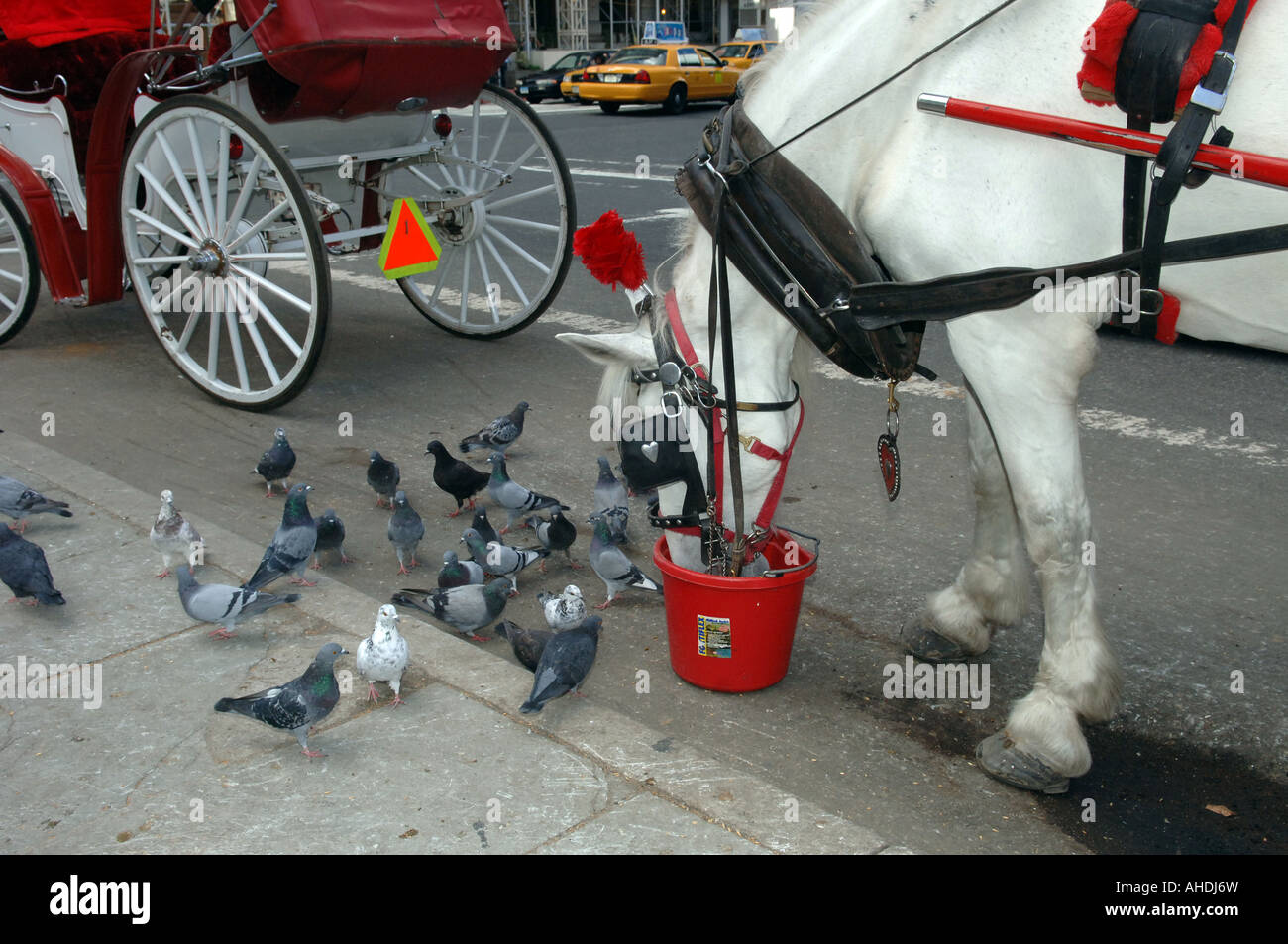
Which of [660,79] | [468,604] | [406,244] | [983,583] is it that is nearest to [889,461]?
[983,583]

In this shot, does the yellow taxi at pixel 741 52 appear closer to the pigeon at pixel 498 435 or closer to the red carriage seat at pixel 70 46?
the red carriage seat at pixel 70 46

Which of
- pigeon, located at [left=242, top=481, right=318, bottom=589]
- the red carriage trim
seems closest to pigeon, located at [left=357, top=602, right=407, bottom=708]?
pigeon, located at [left=242, top=481, right=318, bottom=589]

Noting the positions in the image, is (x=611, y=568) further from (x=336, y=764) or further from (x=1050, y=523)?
(x=1050, y=523)

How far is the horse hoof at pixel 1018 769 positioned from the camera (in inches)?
121

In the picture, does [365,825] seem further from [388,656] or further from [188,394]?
[188,394]

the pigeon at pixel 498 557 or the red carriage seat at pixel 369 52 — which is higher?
the red carriage seat at pixel 369 52

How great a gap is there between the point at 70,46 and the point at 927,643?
6.68 m

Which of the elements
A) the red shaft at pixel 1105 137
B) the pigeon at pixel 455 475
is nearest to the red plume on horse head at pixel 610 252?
the red shaft at pixel 1105 137

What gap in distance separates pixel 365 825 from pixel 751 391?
5.14 feet

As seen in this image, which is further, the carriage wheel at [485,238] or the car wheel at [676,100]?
the car wheel at [676,100]

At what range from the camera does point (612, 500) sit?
478cm

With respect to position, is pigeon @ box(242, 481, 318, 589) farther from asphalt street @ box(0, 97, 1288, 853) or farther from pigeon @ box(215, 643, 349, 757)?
pigeon @ box(215, 643, 349, 757)

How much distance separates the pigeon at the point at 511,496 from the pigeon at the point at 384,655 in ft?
4.72
